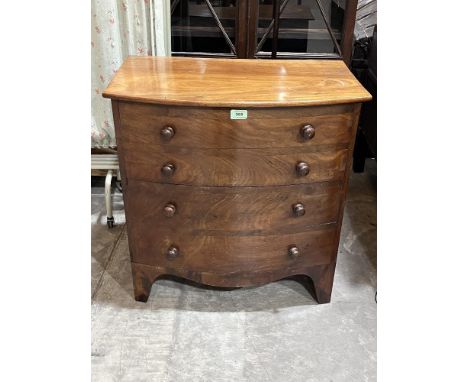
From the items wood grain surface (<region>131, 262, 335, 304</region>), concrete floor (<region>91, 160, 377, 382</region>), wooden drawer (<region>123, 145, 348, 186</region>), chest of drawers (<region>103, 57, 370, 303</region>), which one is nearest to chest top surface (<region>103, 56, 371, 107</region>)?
chest of drawers (<region>103, 57, 370, 303</region>)

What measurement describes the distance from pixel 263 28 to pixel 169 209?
923 mm

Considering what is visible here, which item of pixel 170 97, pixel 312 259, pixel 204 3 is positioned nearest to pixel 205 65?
pixel 170 97

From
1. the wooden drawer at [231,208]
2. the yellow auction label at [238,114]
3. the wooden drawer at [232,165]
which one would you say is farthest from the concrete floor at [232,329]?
the yellow auction label at [238,114]

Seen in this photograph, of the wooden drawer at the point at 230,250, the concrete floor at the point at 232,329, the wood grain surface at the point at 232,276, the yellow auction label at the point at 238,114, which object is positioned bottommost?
the concrete floor at the point at 232,329

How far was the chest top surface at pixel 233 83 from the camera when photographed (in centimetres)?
140

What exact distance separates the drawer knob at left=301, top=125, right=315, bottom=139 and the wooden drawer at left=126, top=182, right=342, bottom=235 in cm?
20

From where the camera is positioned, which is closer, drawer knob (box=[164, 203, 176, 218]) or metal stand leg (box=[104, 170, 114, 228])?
drawer knob (box=[164, 203, 176, 218])

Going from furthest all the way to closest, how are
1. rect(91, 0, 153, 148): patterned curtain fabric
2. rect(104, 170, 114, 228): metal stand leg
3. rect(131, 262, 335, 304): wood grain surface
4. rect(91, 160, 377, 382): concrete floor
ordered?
rect(104, 170, 114, 228): metal stand leg, rect(91, 0, 153, 148): patterned curtain fabric, rect(131, 262, 335, 304): wood grain surface, rect(91, 160, 377, 382): concrete floor

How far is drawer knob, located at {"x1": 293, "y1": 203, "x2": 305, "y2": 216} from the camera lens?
5.23 ft

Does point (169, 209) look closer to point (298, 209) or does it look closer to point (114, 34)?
point (298, 209)

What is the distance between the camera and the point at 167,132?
4.70 ft

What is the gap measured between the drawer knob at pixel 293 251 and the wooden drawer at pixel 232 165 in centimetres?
27

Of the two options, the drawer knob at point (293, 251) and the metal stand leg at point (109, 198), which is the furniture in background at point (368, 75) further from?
the metal stand leg at point (109, 198)

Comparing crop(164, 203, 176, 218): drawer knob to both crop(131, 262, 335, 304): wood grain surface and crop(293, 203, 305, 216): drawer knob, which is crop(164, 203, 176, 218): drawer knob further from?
crop(293, 203, 305, 216): drawer knob
